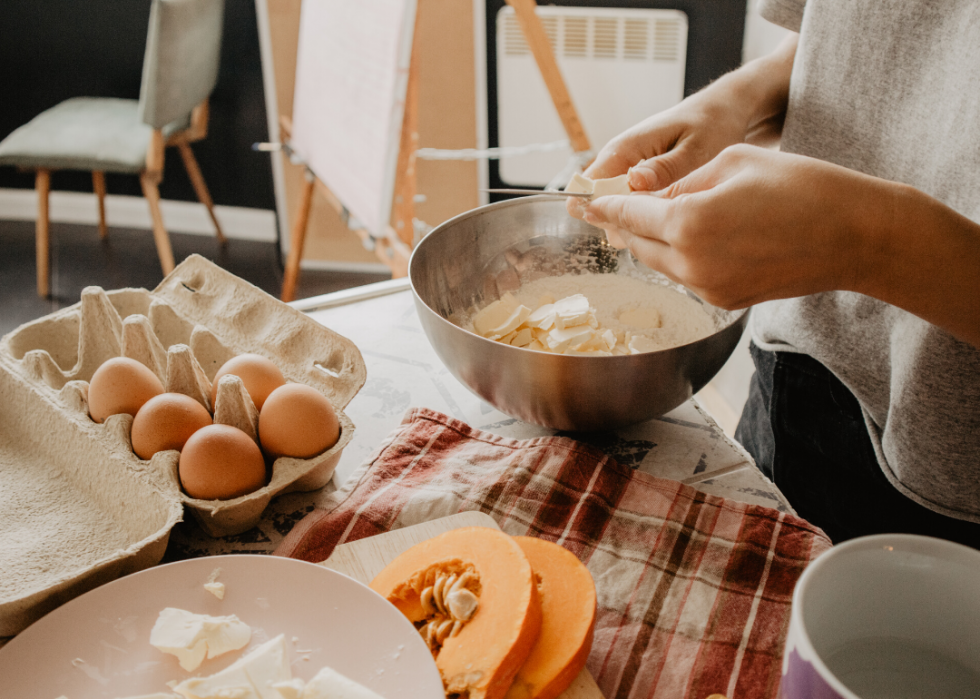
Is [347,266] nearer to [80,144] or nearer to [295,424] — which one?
[80,144]

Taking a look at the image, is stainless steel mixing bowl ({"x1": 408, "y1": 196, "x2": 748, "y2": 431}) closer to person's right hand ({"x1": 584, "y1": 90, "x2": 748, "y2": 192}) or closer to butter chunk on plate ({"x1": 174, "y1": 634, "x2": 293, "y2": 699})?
person's right hand ({"x1": 584, "y1": 90, "x2": 748, "y2": 192})

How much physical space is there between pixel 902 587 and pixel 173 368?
0.66m

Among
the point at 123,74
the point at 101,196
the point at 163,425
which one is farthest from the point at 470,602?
the point at 123,74

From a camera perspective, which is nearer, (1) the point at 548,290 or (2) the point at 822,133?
(2) the point at 822,133

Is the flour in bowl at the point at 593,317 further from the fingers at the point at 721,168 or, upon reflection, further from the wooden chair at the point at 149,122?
the wooden chair at the point at 149,122

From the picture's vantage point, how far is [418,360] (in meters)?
1.01

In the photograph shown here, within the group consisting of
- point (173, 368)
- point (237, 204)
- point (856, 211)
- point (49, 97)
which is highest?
point (856, 211)

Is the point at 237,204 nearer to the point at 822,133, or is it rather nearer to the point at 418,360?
the point at 418,360

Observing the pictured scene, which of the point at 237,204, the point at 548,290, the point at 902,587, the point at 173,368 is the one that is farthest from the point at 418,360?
the point at 237,204

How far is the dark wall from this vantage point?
11.2 ft

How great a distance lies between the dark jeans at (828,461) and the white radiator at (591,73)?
1.92 metres

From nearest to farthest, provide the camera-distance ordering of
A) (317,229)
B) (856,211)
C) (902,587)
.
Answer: (902,587) → (856,211) → (317,229)

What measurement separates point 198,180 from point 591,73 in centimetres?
190

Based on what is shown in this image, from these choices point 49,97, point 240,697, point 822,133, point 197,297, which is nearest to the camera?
point 240,697
